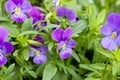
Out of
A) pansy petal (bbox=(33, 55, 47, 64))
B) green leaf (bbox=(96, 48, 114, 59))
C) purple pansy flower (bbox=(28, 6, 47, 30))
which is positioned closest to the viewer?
green leaf (bbox=(96, 48, 114, 59))

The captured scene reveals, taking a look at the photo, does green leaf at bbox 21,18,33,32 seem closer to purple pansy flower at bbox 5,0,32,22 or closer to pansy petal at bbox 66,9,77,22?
purple pansy flower at bbox 5,0,32,22

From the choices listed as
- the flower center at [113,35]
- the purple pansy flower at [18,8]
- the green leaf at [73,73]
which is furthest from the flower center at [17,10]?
the flower center at [113,35]

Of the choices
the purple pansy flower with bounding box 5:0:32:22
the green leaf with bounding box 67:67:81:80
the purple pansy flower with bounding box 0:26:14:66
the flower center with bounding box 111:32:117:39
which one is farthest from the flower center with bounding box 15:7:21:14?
the flower center with bounding box 111:32:117:39

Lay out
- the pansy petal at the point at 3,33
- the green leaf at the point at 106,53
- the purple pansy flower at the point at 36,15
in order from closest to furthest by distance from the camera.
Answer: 1. the pansy petal at the point at 3,33
2. the green leaf at the point at 106,53
3. the purple pansy flower at the point at 36,15

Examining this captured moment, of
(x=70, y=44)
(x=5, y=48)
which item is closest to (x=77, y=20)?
(x=70, y=44)

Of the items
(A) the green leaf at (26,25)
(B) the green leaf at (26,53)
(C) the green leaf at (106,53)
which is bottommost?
(C) the green leaf at (106,53)

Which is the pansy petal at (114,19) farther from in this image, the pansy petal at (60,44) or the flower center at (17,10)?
the flower center at (17,10)
